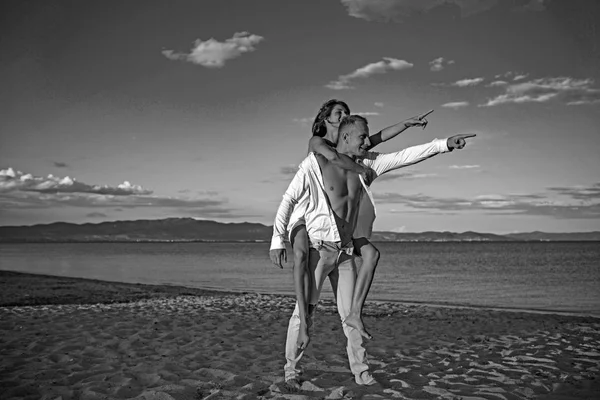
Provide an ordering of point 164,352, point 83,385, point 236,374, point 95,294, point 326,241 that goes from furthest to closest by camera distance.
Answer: point 95,294
point 164,352
point 236,374
point 83,385
point 326,241

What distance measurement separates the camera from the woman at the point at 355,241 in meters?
4.54

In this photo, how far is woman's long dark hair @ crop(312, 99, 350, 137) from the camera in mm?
4770

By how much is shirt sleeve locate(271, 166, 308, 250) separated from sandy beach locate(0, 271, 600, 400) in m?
1.42

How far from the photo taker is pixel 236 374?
5.70 metres

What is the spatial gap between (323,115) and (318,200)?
2.53ft

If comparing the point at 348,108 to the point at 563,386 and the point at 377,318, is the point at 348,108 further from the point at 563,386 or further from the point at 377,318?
the point at 377,318

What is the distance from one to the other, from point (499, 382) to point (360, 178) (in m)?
2.64

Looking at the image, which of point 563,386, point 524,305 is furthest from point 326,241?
point 524,305

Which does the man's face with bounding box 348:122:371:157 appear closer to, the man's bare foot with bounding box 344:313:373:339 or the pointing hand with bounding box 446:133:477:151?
the pointing hand with bounding box 446:133:477:151

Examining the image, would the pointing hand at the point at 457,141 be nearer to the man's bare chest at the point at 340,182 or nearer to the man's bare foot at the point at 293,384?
the man's bare chest at the point at 340,182

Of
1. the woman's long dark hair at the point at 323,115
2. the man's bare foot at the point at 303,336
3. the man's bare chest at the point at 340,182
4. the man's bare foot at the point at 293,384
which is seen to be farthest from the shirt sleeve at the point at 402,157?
the man's bare foot at the point at 293,384

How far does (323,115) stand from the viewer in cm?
482

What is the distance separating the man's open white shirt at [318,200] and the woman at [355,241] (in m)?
0.04

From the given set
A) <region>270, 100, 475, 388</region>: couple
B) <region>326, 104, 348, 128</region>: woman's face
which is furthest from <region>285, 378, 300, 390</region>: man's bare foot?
<region>326, 104, 348, 128</region>: woman's face
